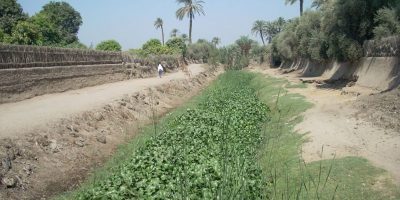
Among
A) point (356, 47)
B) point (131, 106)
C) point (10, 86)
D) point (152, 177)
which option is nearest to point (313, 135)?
point (152, 177)

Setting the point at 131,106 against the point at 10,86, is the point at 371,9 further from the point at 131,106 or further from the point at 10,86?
the point at 10,86

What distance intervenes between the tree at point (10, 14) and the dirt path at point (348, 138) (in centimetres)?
4605

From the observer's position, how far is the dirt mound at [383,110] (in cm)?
1164

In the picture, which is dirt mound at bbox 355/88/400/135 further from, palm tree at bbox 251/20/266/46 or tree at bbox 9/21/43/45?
palm tree at bbox 251/20/266/46

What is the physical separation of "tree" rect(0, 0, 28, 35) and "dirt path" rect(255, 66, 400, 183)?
46048 mm

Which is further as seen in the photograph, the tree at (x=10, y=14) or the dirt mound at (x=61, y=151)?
the tree at (x=10, y=14)

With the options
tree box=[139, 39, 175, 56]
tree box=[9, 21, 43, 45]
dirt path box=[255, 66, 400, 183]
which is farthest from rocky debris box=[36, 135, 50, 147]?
tree box=[139, 39, 175, 56]

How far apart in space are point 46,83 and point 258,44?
8583 cm

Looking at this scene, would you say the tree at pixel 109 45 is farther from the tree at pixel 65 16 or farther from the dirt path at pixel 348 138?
the dirt path at pixel 348 138

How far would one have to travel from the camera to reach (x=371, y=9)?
78.4 ft

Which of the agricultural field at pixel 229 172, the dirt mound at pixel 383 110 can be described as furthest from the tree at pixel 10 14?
the dirt mound at pixel 383 110

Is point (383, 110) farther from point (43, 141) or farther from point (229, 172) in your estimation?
point (229, 172)

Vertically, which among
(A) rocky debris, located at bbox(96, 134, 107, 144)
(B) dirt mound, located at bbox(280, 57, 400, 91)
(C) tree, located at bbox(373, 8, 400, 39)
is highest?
(C) tree, located at bbox(373, 8, 400, 39)

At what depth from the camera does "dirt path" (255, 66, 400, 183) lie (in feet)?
29.7
